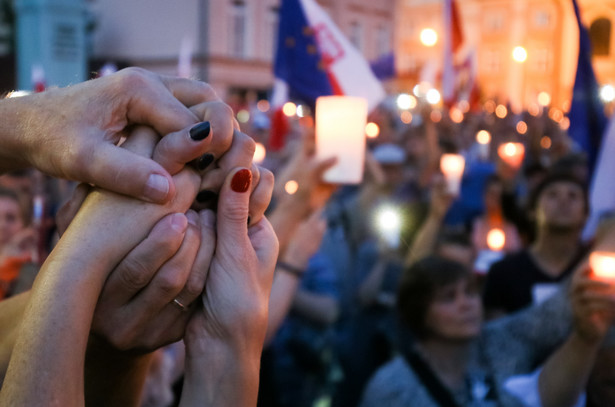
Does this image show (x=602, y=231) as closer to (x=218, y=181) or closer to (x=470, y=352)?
(x=470, y=352)

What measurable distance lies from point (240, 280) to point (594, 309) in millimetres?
1381

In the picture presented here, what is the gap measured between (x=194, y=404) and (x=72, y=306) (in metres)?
0.29

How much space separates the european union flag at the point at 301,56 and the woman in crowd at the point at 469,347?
2041mm

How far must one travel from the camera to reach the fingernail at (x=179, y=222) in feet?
3.49

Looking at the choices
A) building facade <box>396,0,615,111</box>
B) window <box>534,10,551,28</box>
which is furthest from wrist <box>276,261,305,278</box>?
window <box>534,10,551,28</box>

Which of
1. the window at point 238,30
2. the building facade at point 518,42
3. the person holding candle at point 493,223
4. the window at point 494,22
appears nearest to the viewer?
the person holding candle at point 493,223

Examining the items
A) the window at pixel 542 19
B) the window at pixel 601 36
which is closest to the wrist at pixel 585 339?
the window at pixel 601 36

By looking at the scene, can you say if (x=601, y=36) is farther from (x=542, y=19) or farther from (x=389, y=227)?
(x=389, y=227)

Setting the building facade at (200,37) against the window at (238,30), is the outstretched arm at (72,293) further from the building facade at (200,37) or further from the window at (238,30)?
→ the window at (238,30)

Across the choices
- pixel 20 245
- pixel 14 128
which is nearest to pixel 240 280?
pixel 14 128

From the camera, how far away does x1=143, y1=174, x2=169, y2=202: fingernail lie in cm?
103

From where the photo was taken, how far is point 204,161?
115cm

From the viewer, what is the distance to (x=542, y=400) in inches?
84.2

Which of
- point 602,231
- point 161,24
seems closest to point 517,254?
point 602,231
